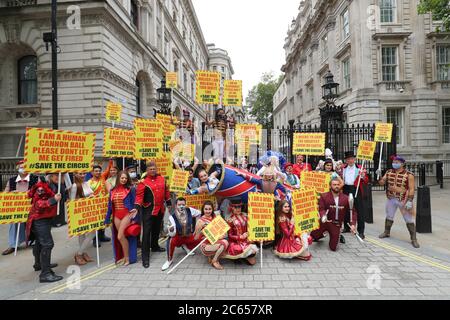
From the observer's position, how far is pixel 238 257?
496 cm

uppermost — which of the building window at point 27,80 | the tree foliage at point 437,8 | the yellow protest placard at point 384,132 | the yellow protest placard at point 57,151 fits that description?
the tree foliage at point 437,8

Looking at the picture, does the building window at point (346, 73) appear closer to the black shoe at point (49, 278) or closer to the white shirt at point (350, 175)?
the white shirt at point (350, 175)

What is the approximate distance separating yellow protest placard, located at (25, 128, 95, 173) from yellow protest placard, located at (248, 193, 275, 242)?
296 cm

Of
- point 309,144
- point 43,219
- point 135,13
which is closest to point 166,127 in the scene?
point 309,144

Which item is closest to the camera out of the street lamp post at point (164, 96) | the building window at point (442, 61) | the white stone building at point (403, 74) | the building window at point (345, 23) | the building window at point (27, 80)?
the street lamp post at point (164, 96)

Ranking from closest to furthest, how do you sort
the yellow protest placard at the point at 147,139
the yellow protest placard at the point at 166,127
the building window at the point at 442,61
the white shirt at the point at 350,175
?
the yellow protest placard at the point at 147,139
the white shirt at the point at 350,175
the yellow protest placard at the point at 166,127
the building window at the point at 442,61

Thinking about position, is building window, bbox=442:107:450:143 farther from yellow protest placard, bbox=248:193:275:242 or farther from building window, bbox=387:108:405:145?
yellow protest placard, bbox=248:193:275:242

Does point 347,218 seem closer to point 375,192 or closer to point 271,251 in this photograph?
point 271,251

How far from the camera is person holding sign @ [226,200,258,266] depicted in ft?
16.3

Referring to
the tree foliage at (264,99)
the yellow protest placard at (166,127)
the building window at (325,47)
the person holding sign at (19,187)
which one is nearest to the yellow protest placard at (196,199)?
the yellow protest placard at (166,127)

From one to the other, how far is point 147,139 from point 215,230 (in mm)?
2811

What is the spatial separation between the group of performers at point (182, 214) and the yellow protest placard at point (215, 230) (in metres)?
0.24

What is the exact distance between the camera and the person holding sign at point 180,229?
16.8 feet

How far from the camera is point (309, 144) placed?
24.3ft
